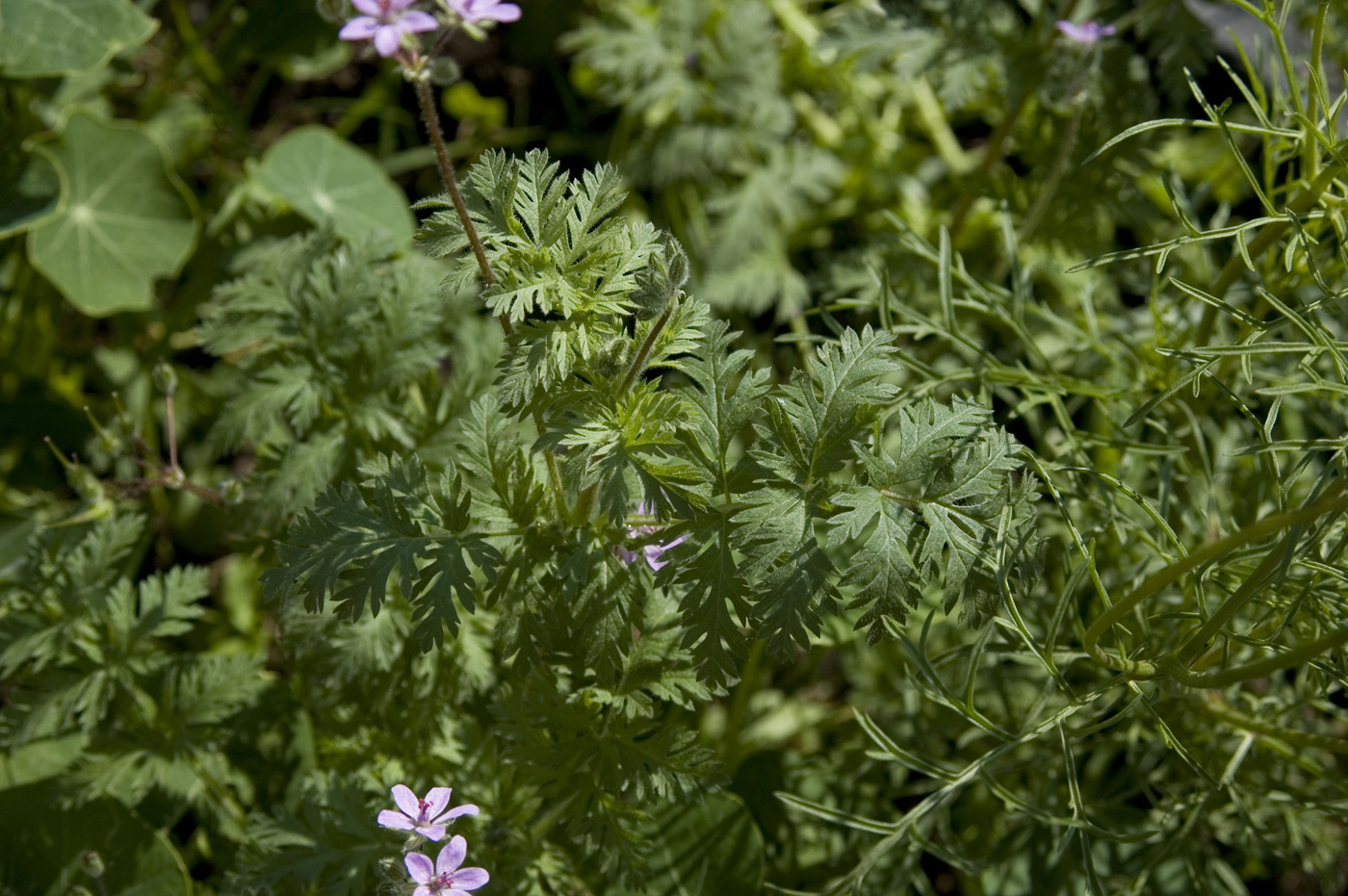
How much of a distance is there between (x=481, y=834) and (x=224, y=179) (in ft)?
8.04

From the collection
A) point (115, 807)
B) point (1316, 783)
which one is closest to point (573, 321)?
point (115, 807)

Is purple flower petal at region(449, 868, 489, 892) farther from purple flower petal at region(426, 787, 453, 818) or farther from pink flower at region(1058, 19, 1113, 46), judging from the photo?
pink flower at region(1058, 19, 1113, 46)

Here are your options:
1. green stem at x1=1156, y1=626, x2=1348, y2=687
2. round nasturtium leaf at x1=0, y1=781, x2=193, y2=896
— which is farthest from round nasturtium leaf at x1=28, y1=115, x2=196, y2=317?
green stem at x1=1156, y1=626, x2=1348, y2=687

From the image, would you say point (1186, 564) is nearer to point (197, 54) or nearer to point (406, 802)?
point (406, 802)

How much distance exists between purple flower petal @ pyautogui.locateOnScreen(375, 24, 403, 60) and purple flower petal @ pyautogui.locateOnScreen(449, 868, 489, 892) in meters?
1.14

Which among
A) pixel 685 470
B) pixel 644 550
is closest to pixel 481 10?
pixel 685 470

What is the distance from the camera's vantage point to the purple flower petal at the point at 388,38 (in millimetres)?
1342

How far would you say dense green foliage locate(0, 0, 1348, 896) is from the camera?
4.83 feet

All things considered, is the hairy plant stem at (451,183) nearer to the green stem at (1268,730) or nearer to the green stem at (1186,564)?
the green stem at (1186,564)

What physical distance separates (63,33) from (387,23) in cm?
178

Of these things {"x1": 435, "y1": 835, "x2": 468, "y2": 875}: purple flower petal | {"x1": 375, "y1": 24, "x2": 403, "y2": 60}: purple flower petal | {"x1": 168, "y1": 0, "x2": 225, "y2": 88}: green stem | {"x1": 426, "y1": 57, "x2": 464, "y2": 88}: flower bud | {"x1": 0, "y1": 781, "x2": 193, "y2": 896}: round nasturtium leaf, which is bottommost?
{"x1": 0, "y1": 781, "x2": 193, "y2": 896}: round nasturtium leaf

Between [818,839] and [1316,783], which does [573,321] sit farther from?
[1316,783]

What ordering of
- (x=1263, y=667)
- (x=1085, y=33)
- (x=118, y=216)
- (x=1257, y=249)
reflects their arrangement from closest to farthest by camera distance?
(x=1263, y=667), (x=1257, y=249), (x=1085, y=33), (x=118, y=216)

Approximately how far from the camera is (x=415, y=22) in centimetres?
139
